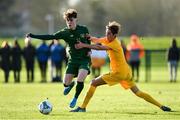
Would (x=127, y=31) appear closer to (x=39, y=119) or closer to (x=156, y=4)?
(x=156, y=4)

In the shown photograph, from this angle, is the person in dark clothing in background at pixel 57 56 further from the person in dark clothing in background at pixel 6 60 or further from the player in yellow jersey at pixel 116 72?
the player in yellow jersey at pixel 116 72

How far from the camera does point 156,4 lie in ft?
295

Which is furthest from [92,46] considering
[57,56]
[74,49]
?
[57,56]

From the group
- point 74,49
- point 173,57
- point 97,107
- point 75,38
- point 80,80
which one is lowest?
point 97,107

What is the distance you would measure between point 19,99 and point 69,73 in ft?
11.4

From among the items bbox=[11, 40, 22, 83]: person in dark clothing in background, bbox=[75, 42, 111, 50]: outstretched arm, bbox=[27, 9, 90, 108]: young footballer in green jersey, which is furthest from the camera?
bbox=[11, 40, 22, 83]: person in dark clothing in background

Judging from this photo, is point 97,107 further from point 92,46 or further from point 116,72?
point 92,46

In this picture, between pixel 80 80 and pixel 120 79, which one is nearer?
pixel 120 79

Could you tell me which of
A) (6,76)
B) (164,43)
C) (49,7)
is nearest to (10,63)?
(6,76)

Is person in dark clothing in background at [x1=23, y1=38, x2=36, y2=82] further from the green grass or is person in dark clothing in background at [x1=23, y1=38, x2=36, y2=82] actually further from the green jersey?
the green jersey

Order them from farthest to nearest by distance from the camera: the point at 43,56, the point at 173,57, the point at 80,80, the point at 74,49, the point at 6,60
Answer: the point at 43,56 → the point at 6,60 → the point at 173,57 → the point at 74,49 → the point at 80,80

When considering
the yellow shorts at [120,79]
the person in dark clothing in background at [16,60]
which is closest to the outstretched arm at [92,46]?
the yellow shorts at [120,79]

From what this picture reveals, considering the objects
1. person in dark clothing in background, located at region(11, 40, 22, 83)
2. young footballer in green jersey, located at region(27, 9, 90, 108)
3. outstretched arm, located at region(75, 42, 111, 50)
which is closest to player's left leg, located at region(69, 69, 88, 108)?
young footballer in green jersey, located at region(27, 9, 90, 108)

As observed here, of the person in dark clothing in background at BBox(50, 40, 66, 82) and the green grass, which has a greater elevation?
the person in dark clothing in background at BBox(50, 40, 66, 82)
